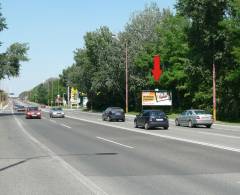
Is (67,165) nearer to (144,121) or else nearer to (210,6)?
(144,121)

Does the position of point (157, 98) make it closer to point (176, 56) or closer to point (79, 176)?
point (176, 56)

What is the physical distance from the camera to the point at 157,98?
72.2m

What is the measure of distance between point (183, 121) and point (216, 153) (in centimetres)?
2460

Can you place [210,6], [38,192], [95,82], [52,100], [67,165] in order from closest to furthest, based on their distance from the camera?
[38,192], [67,165], [210,6], [95,82], [52,100]

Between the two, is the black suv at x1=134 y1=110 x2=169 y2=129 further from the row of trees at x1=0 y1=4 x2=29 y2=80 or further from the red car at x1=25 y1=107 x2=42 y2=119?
the row of trees at x1=0 y1=4 x2=29 y2=80

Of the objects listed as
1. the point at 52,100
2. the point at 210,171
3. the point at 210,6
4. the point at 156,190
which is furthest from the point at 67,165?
the point at 52,100

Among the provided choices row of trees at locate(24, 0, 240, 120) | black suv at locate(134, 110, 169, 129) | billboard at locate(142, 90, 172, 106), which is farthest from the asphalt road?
billboard at locate(142, 90, 172, 106)

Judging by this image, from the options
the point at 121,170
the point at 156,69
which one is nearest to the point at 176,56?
the point at 156,69

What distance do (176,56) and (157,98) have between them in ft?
20.6

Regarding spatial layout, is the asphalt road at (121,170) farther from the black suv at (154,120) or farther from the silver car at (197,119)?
the silver car at (197,119)

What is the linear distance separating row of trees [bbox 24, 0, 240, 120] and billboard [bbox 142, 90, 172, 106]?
2.12 meters

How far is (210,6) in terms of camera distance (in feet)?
181

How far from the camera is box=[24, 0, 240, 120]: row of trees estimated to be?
5516 cm

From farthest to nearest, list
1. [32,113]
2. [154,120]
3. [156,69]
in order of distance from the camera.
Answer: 1. [156,69]
2. [32,113]
3. [154,120]
